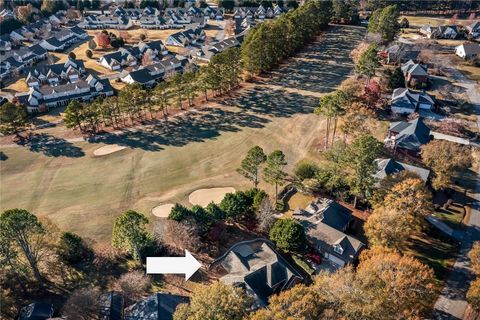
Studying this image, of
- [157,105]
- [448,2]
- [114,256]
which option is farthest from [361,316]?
[448,2]

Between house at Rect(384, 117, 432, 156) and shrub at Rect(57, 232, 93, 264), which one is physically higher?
house at Rect(384, 117, 432, 156)

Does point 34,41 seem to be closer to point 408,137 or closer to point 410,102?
point 410,102

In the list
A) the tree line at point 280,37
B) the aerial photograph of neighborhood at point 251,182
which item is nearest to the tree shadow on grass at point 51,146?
the aerial photograph of neighborhood at point 251,182

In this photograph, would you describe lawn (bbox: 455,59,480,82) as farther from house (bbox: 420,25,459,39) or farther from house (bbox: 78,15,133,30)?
house (bbox: 78,15,133,30)

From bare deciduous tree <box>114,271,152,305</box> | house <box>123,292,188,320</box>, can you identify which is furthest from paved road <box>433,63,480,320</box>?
bare deciduous tree <box>114,271,152,305</box>

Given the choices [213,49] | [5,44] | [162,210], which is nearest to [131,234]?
[162,210]

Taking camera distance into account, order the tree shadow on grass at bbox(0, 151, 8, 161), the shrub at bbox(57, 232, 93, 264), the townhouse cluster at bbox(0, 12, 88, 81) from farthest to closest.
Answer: the townhouse cluster at bbox(0, 12, 88, 81)
the tree shadow on grass at bbox(0, 151, 8, 161)
the shrub at bbox(57, 232, 93, 264)

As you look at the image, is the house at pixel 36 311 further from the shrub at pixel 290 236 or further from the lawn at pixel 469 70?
the lawn at pixel 469 70
